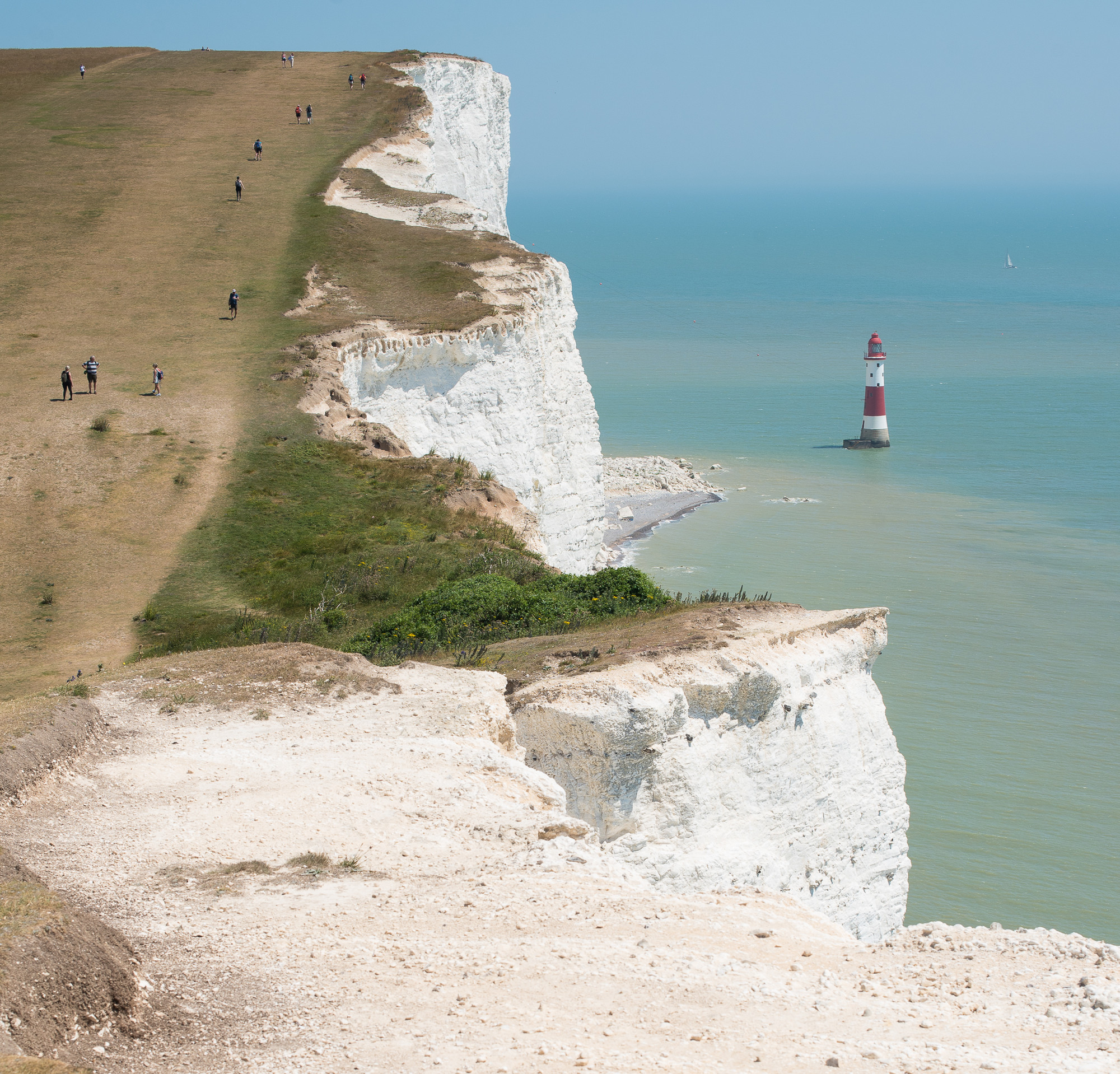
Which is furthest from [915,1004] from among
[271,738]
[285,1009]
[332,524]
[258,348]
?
[258,348]

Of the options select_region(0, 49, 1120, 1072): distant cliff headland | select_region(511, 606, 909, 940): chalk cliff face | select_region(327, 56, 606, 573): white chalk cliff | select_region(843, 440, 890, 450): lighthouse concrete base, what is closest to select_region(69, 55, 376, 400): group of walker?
select_region(0, 49, 1120, 1072): distant cliff headland

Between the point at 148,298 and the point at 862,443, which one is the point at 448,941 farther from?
the point at 862,443

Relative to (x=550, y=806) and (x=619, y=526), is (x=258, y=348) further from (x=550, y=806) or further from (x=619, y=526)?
(x=550, y=806)

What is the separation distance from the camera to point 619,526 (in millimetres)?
63594

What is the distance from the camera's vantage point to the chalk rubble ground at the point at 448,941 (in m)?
11.5

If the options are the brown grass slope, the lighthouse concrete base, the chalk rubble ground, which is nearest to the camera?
the chalk rubble ground

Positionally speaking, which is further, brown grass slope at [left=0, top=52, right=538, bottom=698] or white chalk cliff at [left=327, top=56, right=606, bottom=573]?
white chalk cliff at [left=327, top=56, right=606, bottom=573]

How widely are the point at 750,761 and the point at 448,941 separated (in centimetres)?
900

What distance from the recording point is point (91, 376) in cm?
3984

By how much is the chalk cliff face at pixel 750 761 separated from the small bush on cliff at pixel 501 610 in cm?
432

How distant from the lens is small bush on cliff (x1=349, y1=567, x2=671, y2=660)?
A: 82.5ft

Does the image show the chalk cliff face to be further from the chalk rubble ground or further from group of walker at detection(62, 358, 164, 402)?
group of walker at detection(62, 358, 164, 402)

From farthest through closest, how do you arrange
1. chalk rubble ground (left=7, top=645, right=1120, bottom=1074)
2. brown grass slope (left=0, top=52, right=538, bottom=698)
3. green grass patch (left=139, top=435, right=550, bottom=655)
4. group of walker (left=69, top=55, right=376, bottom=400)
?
group of walker (left=69, top=55, right=376, bottom=400), brown grass slope (left=0, top=52, right=538, bottom=698), green grass patch (left=139, top=435, right=550, bottom=655), chalk rubble ground (left=7, top=645, right=1120, bottom=1074)

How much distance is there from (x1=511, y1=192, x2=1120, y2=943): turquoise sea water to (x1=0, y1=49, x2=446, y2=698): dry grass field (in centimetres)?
2027
